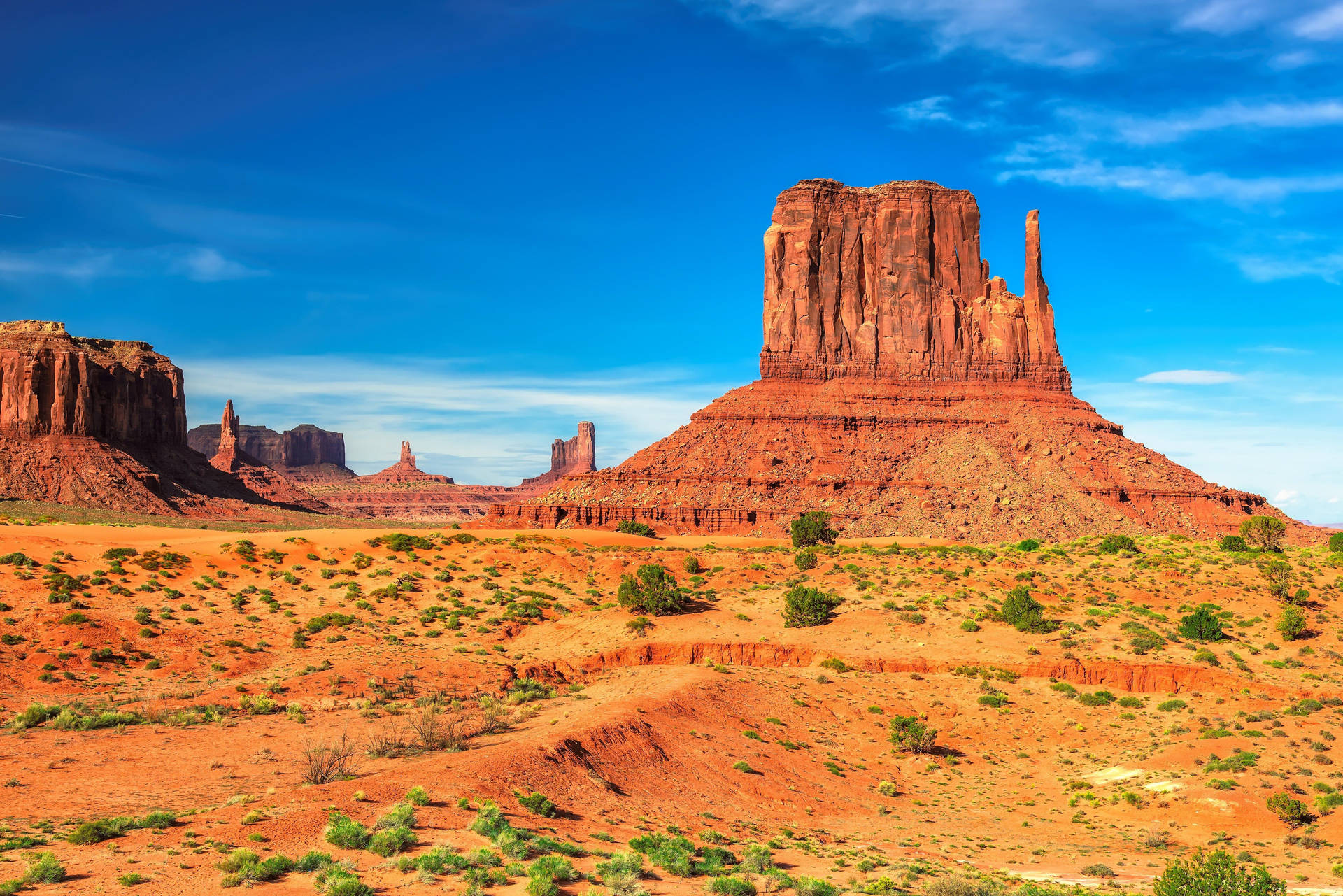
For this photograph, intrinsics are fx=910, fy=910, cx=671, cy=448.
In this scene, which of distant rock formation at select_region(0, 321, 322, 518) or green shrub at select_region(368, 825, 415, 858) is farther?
distant rock formation at select_region(0, 321, 322, 518)

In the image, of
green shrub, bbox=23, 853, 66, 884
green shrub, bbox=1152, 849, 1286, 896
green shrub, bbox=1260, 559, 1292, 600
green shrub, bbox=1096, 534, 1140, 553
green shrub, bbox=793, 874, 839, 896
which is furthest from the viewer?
green shrub, bbox=1096, 534, 1140, 553

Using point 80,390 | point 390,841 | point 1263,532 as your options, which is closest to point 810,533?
point 1263,532

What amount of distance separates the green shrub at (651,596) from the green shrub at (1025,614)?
47.9ft

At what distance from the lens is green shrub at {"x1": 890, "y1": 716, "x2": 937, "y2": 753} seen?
1164 inches

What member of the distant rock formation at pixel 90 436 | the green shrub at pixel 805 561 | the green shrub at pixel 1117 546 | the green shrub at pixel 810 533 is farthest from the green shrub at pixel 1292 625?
the distant rock formation at pixel 90 436

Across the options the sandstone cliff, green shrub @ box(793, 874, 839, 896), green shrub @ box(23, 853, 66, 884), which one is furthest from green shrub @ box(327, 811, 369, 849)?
the sandstone cliff

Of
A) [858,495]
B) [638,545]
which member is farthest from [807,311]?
[638,545]

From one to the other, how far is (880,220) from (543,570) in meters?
89.0

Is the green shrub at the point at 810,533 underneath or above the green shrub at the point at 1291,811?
above

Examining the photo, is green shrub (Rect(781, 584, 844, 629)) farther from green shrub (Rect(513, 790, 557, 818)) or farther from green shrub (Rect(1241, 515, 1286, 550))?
green shrub (Rect(1241, 515, 1286, 550))

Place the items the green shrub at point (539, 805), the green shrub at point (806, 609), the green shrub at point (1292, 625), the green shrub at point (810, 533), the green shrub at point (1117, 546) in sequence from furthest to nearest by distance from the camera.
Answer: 1. the green shrub at point (810, 533)
2. the green shrub at point (1117, 546)
3. the green shrub at point (806, 609)
4. the green shrub at point (1292, 625)
5. the green shrub at point (539, 805)

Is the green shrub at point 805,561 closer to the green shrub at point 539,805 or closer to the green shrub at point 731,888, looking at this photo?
the green shrub at point 539,805

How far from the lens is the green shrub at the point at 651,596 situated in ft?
137

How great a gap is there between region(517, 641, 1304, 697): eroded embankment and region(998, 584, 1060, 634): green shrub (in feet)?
12.0
